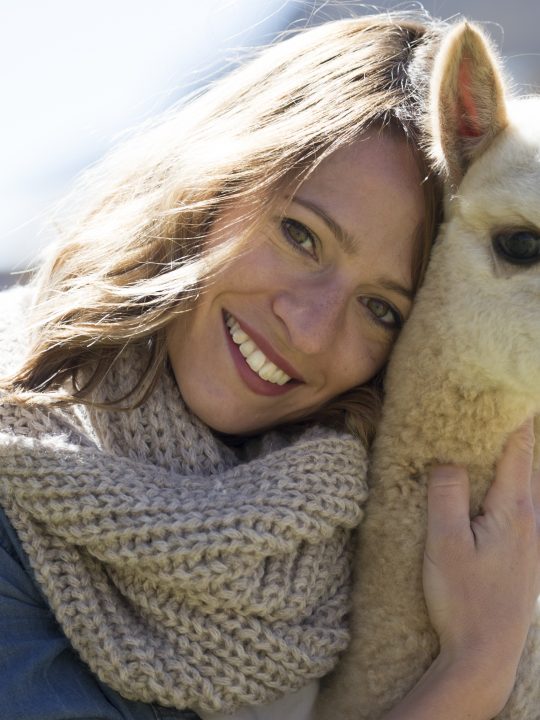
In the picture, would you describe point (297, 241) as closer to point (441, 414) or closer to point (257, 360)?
point (257, 360)

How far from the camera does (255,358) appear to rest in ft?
5.33

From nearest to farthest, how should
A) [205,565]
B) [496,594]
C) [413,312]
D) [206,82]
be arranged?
[205,565]
[496,594]
[413,312]
[206,82]

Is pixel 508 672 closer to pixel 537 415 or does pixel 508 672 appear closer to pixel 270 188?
pixel 537 415

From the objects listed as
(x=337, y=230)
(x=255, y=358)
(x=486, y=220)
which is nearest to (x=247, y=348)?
(x=255, y=358)

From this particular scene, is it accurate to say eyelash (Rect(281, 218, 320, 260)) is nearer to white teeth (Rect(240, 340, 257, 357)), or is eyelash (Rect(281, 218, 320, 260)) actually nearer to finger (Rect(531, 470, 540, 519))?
white teeth (Rect(240, 340, 257, 357))

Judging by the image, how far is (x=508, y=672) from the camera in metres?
1.45

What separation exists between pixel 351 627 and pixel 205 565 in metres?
0.38

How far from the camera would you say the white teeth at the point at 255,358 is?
5.33 ft

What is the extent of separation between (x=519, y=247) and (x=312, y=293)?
38 cm

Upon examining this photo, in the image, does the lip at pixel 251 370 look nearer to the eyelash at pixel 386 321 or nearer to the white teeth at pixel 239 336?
the white teeth at pixel 239 336

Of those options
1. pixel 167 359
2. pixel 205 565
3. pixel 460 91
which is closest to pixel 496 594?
pixel 205 565

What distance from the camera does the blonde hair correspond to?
1.57 meters

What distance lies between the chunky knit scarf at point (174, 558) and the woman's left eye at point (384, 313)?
32 cm

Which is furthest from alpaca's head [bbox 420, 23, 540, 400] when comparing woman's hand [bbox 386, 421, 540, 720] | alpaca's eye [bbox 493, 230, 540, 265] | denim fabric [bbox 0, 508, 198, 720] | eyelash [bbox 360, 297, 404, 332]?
denim fabric [bbox 0, 508, 198, 720]
